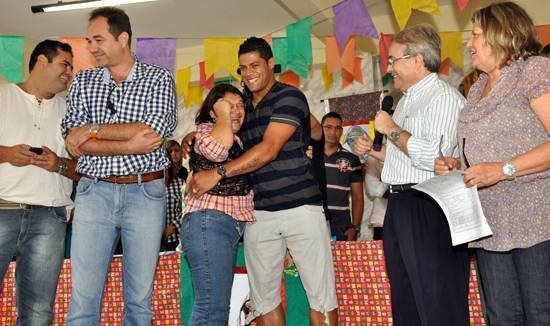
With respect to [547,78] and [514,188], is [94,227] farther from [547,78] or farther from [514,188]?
[547,78]

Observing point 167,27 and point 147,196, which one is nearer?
point 147,196

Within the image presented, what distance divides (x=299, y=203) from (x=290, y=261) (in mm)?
730

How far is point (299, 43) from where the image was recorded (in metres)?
6.23

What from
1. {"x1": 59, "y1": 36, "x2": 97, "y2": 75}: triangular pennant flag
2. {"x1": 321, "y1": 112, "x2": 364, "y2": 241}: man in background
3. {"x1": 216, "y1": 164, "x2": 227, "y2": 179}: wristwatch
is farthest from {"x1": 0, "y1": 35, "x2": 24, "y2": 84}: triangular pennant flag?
{"x1": 321, "y1": 112, "x2": 364, "y2": 241}: man in background

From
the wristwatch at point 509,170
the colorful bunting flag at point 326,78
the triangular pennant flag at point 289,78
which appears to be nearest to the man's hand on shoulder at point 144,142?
the wristwatch at point 509,170

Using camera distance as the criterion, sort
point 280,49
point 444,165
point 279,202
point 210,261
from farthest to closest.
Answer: point 280,49 → point 279,202 → point 210,261 → point 444,165

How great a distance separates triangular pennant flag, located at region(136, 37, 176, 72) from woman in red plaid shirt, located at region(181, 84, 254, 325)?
10.3ft

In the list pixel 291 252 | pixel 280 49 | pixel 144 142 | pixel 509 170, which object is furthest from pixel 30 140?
pixel 280 49

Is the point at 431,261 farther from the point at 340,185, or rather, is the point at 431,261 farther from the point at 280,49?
the point at 280,49

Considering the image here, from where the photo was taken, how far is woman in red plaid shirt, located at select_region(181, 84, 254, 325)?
2.91m

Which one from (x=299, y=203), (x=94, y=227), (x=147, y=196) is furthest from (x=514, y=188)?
(x=94, y=227)

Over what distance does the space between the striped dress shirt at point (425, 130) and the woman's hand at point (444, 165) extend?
64 millimetres

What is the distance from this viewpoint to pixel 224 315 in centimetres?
293

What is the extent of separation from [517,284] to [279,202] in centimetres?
122
